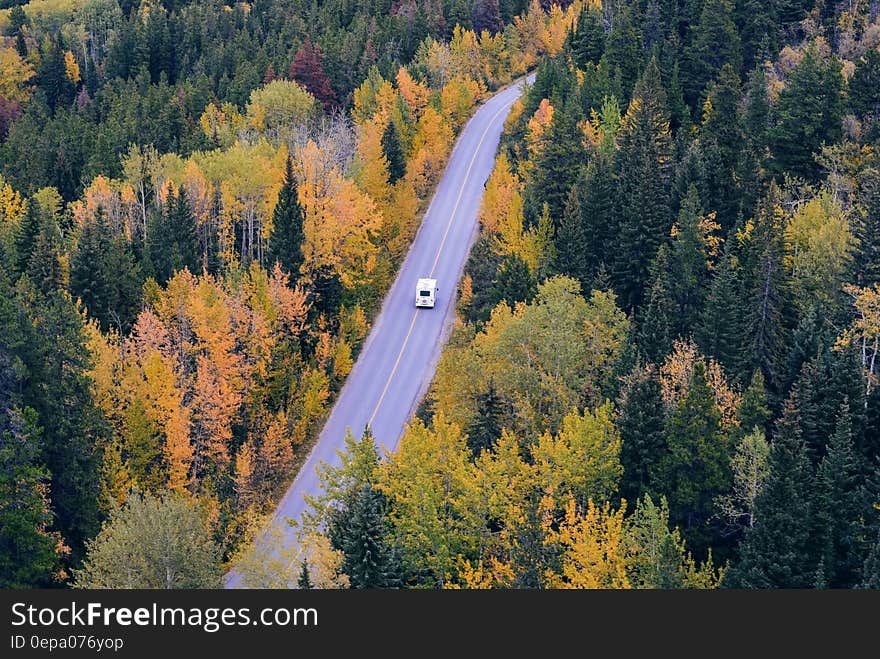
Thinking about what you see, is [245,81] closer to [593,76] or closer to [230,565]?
[593,76]

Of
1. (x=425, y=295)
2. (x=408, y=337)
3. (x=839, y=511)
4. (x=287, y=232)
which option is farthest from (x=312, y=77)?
(x=839, y=511)

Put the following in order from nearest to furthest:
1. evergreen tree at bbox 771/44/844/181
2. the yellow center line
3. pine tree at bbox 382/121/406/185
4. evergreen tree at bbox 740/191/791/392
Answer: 1. evergreen tree at bbox 740/191/791/392
2. the yellow center line
3. evergreen tree at bbox 771/44/844/181
4. pine tree at bbox 382/121/406/185

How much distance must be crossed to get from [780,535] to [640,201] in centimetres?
3244

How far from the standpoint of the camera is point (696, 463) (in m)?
54.4

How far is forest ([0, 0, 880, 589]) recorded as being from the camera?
50.8 meters

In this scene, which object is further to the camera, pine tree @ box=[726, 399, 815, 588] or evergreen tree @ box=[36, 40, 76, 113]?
evergreen tree @ box=[36, 40, 76, 113]

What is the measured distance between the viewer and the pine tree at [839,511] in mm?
48406

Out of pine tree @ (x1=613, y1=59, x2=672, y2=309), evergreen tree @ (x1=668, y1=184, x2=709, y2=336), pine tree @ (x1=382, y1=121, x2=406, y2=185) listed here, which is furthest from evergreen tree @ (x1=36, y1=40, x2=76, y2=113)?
evergreen tree @ (x1=668, y1=184, x2=709, y2=336)

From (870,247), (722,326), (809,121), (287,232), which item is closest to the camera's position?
(722,326)

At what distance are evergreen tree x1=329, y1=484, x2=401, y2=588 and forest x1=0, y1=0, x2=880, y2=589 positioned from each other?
218 mm

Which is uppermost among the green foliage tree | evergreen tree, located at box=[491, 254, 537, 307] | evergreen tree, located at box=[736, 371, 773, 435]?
evergreen tree, located at box=[491, 254, 537, 307]

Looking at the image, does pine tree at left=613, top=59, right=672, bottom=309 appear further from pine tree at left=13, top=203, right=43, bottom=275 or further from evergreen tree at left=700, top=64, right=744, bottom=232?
pine tree at left=13, top=203, right=43, bottom=275

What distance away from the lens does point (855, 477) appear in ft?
165

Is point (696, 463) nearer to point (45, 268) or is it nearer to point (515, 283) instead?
point (515, 283)
